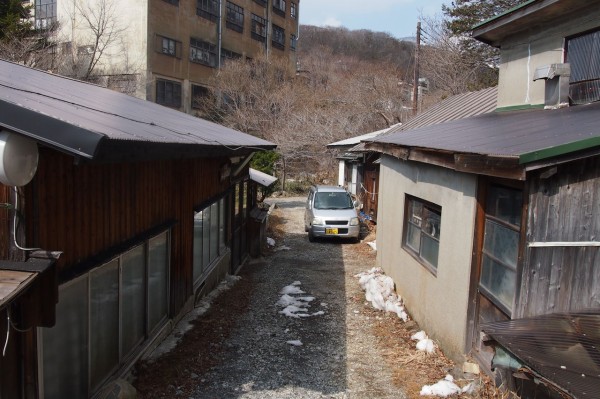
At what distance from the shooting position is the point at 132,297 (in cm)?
548

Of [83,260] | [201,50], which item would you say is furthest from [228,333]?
[201,50]

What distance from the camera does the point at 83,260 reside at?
408cm

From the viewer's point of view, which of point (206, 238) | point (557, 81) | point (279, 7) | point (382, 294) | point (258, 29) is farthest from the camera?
point (279, 7)

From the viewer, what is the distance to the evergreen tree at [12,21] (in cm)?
2139

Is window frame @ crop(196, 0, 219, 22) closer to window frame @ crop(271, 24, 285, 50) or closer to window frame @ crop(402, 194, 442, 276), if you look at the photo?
window frame @ crop(271, 24, 285, 50)

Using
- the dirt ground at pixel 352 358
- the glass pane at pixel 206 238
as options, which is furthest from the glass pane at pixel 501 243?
the glass pane at pixel 206 238

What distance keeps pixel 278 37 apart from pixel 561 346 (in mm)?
46630

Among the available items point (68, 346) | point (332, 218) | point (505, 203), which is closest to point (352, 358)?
point (505, 203)

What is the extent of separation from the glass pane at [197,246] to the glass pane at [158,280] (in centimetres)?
148

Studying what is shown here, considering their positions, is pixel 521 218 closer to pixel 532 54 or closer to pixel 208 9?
pixel 532 54

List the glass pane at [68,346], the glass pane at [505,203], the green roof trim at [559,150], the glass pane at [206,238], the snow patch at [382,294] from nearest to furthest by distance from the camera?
the glass pane at [68,346]
the green roof trim at [559,150]
the glass pane at [505,203]
the glass pane at [206,238]
the snow patch at [382,294]

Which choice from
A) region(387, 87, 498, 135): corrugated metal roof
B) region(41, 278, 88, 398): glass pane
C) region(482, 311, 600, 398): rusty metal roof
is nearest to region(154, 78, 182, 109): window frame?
region(387, 87, 498, 135): corrugated metal roof

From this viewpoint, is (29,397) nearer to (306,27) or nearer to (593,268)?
(593,268)

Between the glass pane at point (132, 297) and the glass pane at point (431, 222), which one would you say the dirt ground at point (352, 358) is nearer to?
the glass pane at point (132, 297)
